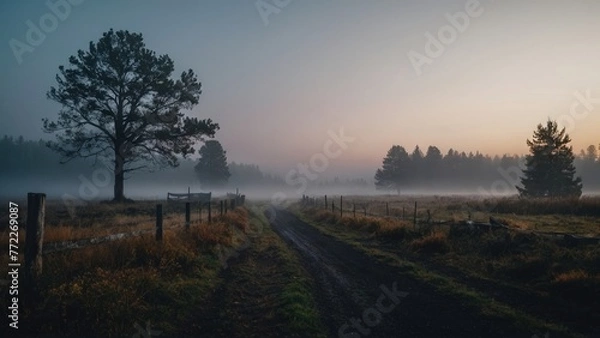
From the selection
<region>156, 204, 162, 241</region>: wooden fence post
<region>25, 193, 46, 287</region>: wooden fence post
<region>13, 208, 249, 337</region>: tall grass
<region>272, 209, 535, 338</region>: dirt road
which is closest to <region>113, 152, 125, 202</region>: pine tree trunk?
<region>13, 208, 249, 337</region>: tall grass

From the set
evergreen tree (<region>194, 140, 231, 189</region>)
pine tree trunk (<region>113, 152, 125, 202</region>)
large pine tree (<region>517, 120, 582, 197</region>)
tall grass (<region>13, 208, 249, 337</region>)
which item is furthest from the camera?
evergreen tree (<region>194, 140, 231, 189</region>)

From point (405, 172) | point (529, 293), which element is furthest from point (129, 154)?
point (405, 172)

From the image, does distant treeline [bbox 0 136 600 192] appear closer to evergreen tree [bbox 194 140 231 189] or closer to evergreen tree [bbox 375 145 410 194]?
evergreen tree [bbox 375 145 410 194]

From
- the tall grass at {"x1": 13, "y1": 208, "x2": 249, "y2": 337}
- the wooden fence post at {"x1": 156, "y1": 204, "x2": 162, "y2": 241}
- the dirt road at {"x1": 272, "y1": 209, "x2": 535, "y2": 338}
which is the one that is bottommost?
the dirt road at {"x1": 272, "y1": 209, "x2": 535, "y2": 338}

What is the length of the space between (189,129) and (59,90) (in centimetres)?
1026

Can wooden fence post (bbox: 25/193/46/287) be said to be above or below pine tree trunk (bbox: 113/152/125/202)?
below

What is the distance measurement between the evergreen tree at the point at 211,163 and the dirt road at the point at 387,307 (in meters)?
75.3

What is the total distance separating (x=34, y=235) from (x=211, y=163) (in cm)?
8023

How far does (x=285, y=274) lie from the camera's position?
11.4 metres

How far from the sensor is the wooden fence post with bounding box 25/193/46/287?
22.3 ft

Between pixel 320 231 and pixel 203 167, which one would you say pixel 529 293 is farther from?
pixel 203 167

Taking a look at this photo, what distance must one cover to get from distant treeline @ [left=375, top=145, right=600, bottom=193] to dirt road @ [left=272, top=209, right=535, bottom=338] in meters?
90.0

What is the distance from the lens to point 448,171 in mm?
120688

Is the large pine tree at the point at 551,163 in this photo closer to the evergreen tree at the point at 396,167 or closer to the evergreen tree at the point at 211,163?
the evergreen tree at the point at 396,167
